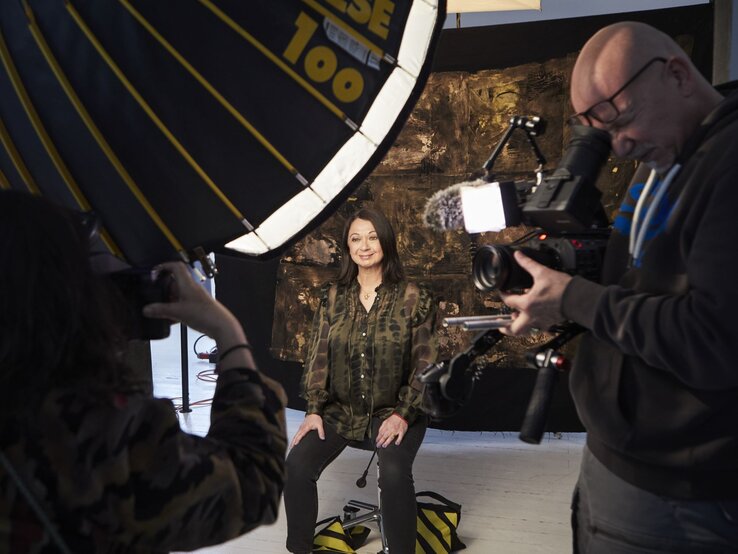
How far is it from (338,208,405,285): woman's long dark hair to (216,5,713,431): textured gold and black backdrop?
1045 mm

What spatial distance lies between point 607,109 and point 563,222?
181mm

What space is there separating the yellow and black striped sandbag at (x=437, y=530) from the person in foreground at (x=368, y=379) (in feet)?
0.70

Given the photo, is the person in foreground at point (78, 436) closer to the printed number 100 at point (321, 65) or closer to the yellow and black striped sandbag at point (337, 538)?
the printed number 100 at point (321, 65)

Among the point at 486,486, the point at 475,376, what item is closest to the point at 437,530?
the point at 486,486

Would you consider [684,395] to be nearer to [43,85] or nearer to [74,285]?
[74,285]

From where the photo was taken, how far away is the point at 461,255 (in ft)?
13.6

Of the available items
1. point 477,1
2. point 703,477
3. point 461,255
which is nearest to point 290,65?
Answer: point 703,477

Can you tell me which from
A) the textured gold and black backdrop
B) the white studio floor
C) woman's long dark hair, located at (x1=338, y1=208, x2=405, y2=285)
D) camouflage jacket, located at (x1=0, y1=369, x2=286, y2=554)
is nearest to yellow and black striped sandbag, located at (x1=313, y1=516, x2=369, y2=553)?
the white studio floor

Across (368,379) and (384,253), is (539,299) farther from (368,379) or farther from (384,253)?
(384,253)

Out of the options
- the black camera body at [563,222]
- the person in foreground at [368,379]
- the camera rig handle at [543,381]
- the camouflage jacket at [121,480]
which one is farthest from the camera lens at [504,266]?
the person in foreground at [368,379]

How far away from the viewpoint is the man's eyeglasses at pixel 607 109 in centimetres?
107

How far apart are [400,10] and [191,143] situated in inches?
13.8

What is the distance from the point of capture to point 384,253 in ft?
10.2

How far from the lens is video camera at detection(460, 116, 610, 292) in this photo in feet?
3.59
